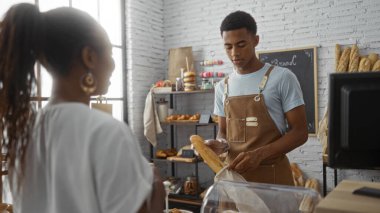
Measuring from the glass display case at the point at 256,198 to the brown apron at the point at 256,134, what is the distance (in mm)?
489

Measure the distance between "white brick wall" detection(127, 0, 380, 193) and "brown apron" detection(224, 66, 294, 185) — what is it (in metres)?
2.44

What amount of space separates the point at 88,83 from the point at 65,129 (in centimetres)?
13

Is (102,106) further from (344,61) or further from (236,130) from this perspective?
(344,61)

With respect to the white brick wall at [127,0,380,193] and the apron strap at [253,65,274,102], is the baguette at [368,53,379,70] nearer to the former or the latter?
the white brick wall at [127,0,380,193]

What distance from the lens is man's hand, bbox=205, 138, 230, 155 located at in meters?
2.08

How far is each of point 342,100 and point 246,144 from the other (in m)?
1.17

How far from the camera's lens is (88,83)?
877 mm

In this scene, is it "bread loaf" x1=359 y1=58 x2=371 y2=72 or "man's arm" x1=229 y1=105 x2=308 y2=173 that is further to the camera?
"bread loaf" x1=359 y1=58 x2=371 y2=72

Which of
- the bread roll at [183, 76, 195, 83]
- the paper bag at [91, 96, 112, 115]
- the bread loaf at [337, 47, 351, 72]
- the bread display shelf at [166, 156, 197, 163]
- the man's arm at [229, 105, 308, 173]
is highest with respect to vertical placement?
the bread loaf at [337, 47, 351, 72]

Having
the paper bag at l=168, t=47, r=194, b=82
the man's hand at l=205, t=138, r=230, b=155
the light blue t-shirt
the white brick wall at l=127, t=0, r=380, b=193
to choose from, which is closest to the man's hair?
the light blue t-shirt

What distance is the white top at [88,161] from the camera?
78cm

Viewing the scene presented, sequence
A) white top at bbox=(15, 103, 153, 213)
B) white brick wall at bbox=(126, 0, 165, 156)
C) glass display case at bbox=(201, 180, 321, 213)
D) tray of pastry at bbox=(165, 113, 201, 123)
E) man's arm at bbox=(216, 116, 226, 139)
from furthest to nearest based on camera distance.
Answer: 1. white brick wall at bbox=(126, 0, 165, 156)
2. tray of pastry at bbox=(165, 113, 201, 123)
3. man's arm at bbox=(216, 116, 226, 139)
4. glass display case at bbox=(201, 180, 321, 213)
5. white top at bbox=(15, 103, 153, 213)

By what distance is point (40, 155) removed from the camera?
2.88ft

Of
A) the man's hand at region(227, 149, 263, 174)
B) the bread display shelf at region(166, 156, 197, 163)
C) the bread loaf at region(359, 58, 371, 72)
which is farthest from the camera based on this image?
the bread display shelf at region(166, 156, 197, 163)
